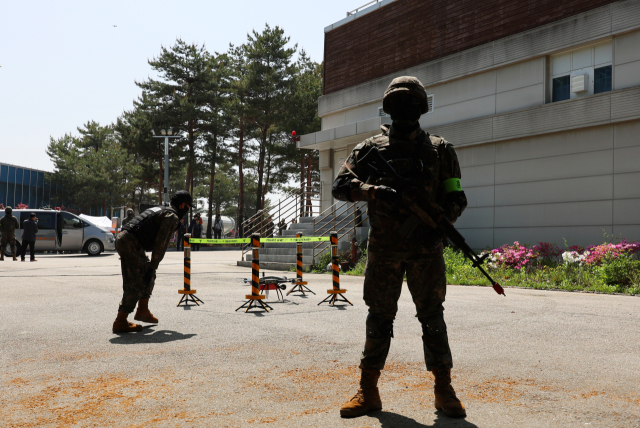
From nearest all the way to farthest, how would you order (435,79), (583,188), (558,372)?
(558,372), (583,188), (435,79)

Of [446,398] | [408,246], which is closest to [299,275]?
[408,246]

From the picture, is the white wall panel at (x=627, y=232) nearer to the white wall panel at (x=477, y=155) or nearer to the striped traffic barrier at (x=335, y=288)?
the white wall panel at (x=477, y=155)

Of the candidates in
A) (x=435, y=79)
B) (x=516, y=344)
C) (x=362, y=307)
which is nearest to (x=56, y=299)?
(x=362, y=307)

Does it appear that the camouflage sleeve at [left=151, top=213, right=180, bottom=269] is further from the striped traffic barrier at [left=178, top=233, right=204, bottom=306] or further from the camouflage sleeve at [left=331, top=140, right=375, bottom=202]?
the camouflage sleeve at [left=331, top=140, right=375, bottom=202]

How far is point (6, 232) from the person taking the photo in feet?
67.4

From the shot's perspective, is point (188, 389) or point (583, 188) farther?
point (583, 188)

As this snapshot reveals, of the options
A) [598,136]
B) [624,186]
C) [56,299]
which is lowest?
[56,299]

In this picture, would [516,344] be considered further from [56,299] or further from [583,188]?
[583,188]

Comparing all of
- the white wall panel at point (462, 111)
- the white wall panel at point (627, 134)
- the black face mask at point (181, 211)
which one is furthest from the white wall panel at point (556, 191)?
the black face mask at point (181, 211)

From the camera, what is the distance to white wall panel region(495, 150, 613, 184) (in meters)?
14.7

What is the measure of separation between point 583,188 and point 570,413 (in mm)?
12977

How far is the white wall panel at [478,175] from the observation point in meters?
17.7

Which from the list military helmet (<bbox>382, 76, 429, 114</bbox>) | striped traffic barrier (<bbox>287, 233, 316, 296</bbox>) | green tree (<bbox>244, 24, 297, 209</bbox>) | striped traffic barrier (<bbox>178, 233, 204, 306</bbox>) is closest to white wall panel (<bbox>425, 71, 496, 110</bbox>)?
striped traffic barrier (<bbox>287, 233, 316, 296</bbox>)

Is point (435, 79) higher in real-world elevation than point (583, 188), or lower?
higher
